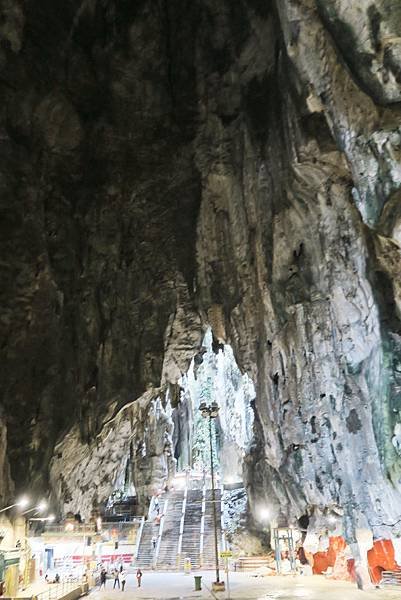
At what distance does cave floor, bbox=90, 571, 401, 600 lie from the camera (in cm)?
1417

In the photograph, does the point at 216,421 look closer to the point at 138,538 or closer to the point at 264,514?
the point at 264,514

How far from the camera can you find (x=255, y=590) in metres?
16.3

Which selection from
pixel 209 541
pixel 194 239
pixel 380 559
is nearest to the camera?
pixel 380 559

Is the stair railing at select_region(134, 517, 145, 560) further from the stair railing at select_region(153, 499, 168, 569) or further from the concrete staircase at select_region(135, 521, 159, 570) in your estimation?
the stair railing at select_region(153, 499, 168, 569)

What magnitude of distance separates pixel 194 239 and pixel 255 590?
49.2ft

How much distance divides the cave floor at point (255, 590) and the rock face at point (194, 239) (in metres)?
2.39

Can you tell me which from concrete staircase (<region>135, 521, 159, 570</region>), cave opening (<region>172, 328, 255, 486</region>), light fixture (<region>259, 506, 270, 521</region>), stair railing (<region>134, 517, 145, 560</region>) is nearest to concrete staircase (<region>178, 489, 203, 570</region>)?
concrete staircase (<region>135, 521, 159, 570</region>)

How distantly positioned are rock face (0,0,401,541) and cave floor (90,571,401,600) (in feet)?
7.85

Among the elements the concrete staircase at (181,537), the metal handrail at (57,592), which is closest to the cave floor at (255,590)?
the metal handrail at (57,592)

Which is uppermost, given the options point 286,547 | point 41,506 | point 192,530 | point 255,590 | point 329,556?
point 41,506

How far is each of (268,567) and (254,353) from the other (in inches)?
394

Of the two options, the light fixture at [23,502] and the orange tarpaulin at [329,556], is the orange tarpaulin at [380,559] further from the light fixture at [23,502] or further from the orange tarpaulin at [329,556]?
the light fixture at [23,502]

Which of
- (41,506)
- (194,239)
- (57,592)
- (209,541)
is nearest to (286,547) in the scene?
(209,541)

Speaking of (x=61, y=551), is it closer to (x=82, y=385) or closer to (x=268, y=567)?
(x=82, y=385)
